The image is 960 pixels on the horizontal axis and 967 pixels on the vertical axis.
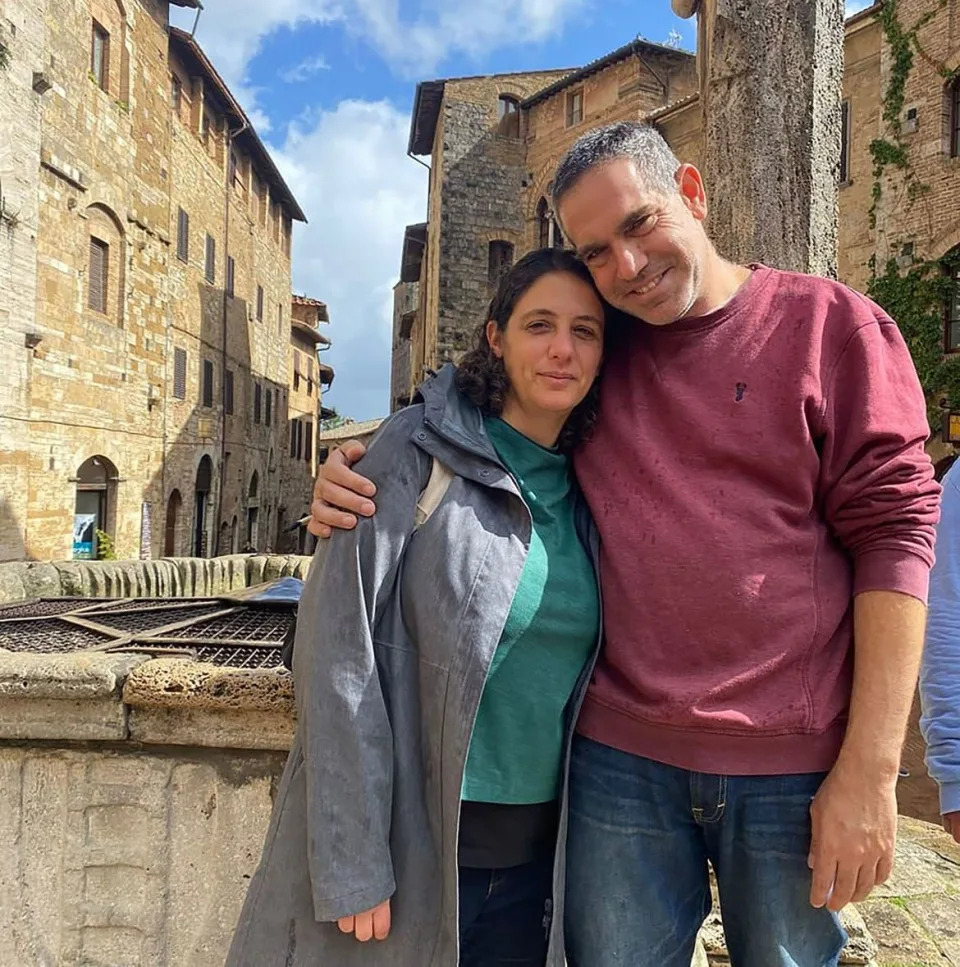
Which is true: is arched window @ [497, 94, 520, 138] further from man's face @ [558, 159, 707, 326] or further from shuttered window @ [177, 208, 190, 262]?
man's face @ [558, 159, 707, 326]

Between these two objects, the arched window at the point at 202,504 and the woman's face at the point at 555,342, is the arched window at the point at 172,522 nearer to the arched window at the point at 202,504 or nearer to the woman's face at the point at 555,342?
the arched window at the point at 202,504

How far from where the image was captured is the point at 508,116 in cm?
1978

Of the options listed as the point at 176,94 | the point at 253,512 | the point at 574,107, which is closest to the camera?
the point at 176,94

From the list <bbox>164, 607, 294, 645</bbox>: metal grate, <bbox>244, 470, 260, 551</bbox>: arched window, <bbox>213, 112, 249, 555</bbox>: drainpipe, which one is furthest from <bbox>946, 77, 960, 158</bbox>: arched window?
<bbox>244, 470, 260, 551</bbox>: arched window

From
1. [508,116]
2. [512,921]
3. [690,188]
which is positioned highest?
[508,116]

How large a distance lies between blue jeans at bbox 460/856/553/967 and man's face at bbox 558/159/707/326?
1157 millimetres

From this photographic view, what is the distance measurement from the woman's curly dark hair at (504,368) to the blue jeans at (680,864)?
652mm

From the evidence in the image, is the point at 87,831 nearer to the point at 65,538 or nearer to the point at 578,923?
the point at 578,923

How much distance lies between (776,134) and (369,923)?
8.20ft

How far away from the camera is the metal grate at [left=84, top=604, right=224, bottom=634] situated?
3877 millimetres

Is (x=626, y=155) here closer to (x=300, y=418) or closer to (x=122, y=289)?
(x=122, y=289)

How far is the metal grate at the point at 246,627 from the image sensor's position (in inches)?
143


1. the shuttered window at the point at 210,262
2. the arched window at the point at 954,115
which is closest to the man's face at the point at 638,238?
the arched window at the point at 954,115

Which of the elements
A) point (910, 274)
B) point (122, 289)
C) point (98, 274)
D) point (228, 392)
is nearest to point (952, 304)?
point (910, 274)
